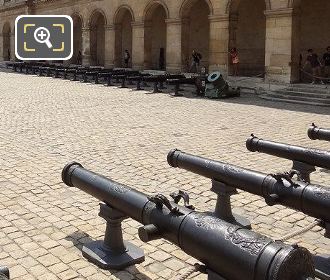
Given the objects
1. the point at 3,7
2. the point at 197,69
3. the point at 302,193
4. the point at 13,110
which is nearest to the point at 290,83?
the point at 197,69

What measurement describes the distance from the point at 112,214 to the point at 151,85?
63.3 feet

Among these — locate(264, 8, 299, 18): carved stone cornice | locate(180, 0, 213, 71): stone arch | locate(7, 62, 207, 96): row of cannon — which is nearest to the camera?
locate(264, 8, 299, 18): carved stone cornice

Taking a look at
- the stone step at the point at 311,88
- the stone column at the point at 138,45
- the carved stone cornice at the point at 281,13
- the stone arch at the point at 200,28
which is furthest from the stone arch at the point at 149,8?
the stone step at the point at 311,88

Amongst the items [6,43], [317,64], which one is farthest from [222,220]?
[6,43]

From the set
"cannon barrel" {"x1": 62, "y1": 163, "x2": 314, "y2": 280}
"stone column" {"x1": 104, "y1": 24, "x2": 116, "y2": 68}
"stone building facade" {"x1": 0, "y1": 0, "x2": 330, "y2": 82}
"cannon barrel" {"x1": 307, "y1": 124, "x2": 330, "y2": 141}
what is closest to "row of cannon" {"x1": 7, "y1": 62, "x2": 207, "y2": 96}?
"stone column" {"x1": 104, "y1": 24, "x2": 116, "y2": 68}

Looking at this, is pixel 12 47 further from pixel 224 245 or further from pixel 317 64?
pixel 224 245

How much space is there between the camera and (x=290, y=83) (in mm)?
17531

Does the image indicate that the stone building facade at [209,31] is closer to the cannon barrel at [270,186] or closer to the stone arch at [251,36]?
the stone arch at [251,36]

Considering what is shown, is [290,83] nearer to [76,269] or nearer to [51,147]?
[51,147]

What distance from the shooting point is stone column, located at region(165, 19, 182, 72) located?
22.4 m

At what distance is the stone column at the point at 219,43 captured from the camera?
19.8 m

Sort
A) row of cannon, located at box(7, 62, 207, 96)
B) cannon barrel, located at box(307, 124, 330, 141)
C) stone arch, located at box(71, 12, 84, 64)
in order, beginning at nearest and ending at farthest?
cannon barrel, located at box(307, 124, 330, 141)
row of cannon, located at box(7, 62, 207, 96)
stone arch, located at box(71, 12, 84, 64)

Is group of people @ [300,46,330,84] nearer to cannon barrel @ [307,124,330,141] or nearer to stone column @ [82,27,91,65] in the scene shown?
cannon barrel @ [307,124,330,141]

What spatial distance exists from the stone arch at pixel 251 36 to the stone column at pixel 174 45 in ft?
12.4
